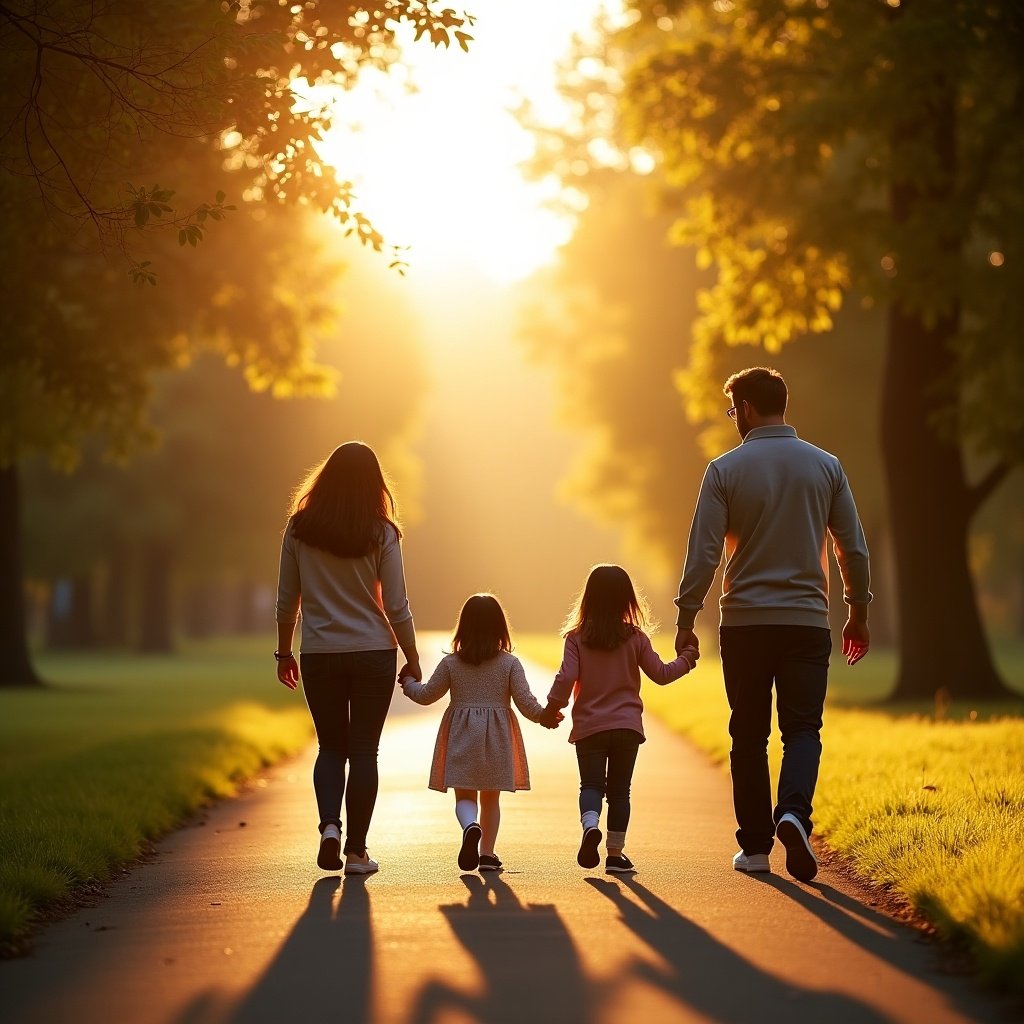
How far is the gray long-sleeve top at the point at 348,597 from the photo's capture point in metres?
7.58

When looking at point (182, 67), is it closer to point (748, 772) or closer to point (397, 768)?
point (748, 772)

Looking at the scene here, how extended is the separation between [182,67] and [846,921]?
536 centimetres

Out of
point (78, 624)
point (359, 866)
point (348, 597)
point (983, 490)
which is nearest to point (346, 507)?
point (348, 597)

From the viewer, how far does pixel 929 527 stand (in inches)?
754

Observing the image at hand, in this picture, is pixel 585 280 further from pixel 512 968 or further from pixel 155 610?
pixel 512 968

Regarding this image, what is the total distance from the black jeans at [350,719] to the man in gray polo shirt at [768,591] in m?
1.47

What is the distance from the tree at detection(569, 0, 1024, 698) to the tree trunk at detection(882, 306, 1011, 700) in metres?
0.02

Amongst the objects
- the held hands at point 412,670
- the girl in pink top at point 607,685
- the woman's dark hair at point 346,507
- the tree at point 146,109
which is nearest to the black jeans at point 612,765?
the girl in pink top at point 607,685

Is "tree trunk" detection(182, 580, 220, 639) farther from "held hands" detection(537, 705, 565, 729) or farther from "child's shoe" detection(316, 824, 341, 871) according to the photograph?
"child's shoe" detection(316, 824, 341, 871)

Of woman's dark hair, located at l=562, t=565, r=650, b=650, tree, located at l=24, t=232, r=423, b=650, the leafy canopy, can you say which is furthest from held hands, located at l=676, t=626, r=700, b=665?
tree, located at l=24, t=232, r=423, b=650

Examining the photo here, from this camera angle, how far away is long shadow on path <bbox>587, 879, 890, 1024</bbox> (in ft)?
15.1

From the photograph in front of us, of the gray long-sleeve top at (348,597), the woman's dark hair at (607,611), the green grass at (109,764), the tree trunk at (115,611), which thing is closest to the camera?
the green grass at (109,764)

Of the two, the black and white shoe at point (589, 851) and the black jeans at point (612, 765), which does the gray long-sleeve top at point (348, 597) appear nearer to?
the black jeans at point (612, 765)

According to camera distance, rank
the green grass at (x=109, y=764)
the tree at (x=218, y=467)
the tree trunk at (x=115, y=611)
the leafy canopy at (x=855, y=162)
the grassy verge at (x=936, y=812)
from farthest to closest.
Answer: the tree trunk at (x=115, y=611), the tree at (x=218, y=467), the leafy canopy at (x=855, y=162), the green grass at (x=109, y=764), the grassy verge at (x=936, y=812)
